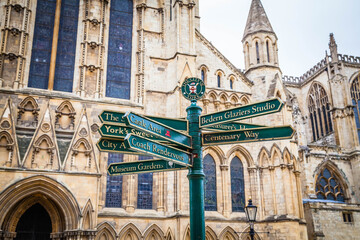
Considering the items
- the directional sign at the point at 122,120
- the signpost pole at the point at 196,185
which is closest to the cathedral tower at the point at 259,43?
the directional sign at the point at 122,120

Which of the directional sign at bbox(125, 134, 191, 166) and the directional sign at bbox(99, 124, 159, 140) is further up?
the directional sign at bbox(99, 124, 159, 140)

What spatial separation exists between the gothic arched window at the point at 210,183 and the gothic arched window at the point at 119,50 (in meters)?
4.83

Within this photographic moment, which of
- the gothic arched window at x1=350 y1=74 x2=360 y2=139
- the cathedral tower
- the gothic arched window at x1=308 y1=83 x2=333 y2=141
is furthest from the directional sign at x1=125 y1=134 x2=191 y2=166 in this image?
the gothic arched window at x1=308 y1=83 x2=333 y2=141

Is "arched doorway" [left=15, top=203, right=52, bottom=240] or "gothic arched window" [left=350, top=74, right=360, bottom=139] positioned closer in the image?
"arched doorway" [left=15, top=203, right=52, bottom=240]

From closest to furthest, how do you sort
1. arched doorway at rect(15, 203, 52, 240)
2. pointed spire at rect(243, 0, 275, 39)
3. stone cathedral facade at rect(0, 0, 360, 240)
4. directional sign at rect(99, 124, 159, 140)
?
directional sign at rect(99, 124, 159, 140) < stone cathedral facade at rect(0, 0, 360, 240) < arched doorway at rect(15, 203, 52, 240) < pointed spire at rect(243, 0, 275, 39)

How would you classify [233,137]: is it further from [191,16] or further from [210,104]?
[191,16]

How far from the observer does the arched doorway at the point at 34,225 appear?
581 inches

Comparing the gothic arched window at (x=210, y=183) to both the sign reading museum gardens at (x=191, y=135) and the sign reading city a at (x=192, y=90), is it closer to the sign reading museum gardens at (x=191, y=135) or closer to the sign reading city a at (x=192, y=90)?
the sign reading museum gardens at (x=191, y=135)

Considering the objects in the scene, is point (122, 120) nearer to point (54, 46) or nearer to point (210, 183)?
point (210, 183)

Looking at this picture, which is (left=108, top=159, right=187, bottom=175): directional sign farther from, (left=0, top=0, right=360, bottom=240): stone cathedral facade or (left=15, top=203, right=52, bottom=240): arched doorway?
(left=15, top=203, right=52, bottom=240): arched doorway

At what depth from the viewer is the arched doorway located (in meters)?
14.8

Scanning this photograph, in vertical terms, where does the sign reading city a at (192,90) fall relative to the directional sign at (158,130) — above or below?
above

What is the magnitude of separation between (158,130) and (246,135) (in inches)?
57.6

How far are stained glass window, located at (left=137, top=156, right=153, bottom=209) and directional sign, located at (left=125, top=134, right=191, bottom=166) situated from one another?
11.3 m
